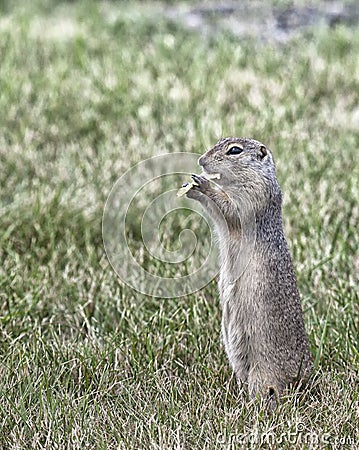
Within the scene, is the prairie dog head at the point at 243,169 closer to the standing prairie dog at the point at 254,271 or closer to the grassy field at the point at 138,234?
the standing prairie dog at the point at 254,271

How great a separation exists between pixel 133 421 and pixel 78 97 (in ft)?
12.9

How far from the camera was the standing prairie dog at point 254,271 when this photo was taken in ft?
10.4

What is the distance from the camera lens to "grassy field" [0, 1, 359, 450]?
3125 mm

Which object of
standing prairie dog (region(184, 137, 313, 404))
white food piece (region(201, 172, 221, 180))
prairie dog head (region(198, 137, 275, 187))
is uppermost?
prairie dog head (region(198, 137, 275, 187))

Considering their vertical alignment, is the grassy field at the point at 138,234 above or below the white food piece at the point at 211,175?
below

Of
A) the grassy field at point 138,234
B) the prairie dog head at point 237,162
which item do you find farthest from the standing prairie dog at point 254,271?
the grassy field at point 138,234

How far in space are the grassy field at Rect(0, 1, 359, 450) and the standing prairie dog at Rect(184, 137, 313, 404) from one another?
0.47 feet

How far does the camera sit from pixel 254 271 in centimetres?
317

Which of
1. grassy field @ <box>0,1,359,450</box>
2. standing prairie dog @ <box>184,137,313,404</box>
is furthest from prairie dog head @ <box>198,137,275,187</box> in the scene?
grassy field @ <box>0,1,359,450</box>

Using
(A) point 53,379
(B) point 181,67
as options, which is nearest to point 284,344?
(A) point 53,379

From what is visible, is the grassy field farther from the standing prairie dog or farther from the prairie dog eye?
the prairie dog eye

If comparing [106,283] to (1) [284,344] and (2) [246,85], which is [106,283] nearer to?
(1) [284,344]

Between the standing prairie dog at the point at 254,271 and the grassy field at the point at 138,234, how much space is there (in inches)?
5.6

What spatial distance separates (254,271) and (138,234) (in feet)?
6.09
